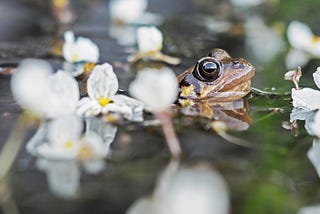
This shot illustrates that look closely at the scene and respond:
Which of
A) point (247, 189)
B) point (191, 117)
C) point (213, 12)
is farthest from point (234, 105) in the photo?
point (213, 12)

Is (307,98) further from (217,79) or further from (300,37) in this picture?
(300,37)

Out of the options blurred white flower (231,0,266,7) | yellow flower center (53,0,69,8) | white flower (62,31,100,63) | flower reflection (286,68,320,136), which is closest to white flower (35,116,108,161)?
flower reflection (286,68,320,136)

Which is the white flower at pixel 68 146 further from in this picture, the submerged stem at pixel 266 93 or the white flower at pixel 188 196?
the submerged stem at pixel 266 93

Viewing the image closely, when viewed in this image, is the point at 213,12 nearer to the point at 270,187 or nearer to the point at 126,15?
the point at 126,15

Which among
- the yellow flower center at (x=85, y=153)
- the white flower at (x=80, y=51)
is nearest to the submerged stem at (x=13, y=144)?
the yellow flower center at (x=85, y=153)

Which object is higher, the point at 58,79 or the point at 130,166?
the point at 58,79

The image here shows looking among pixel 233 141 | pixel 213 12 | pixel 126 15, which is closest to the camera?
pixel 233 141
